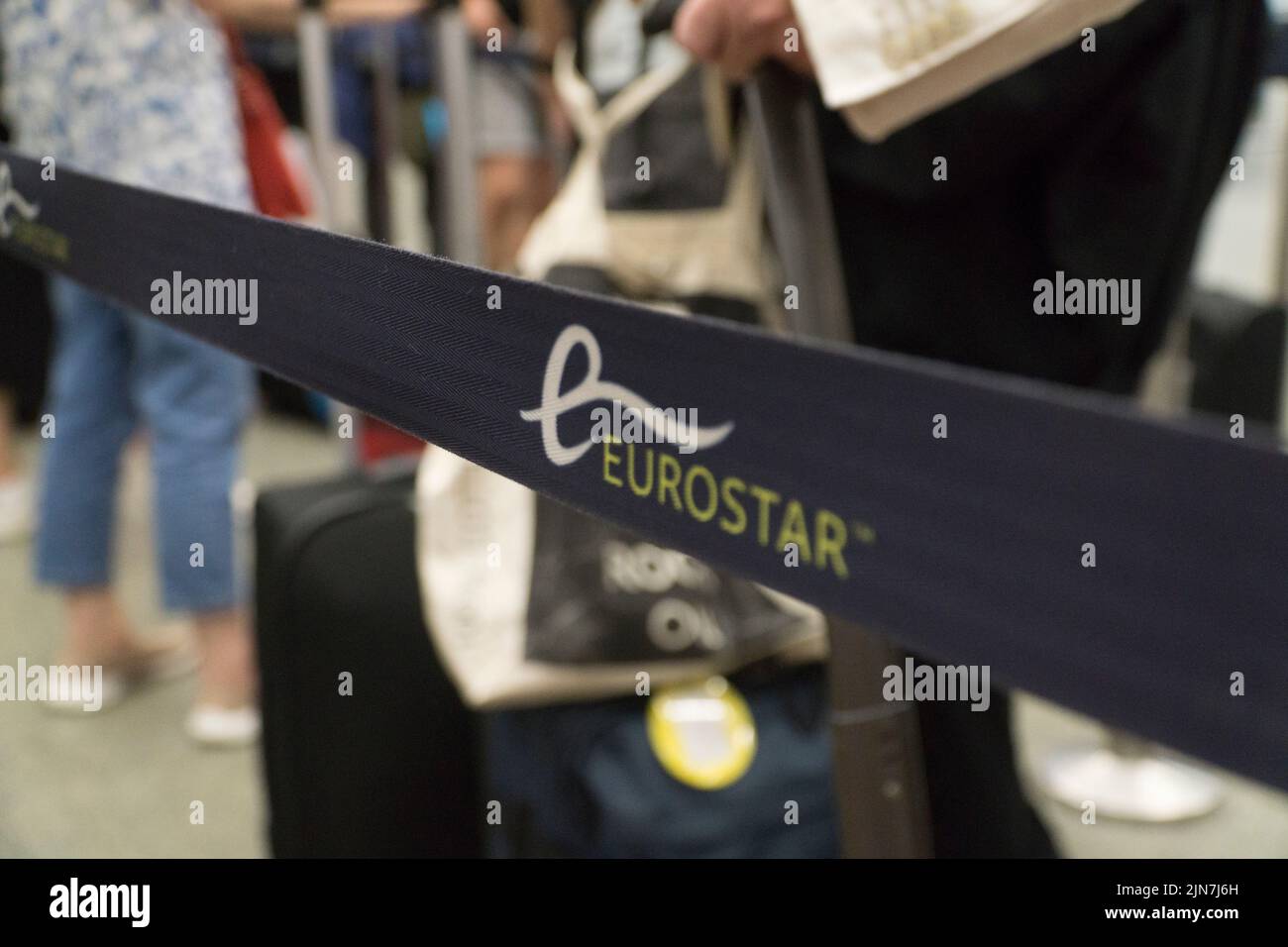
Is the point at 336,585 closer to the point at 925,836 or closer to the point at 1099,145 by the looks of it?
the point at 925,836

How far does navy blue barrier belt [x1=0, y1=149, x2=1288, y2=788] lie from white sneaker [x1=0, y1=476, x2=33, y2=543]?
208 centimetres

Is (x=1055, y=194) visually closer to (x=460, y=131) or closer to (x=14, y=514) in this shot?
(x=460, y=131)

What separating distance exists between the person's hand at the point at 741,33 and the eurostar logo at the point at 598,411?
0.24 m

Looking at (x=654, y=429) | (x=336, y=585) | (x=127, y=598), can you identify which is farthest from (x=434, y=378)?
(x=127, y=598)

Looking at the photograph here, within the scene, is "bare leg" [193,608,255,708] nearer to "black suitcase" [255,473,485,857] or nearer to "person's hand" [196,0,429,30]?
"black suitcase" [255,473,485,857]

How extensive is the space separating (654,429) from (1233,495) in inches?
7.8

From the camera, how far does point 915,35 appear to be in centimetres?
57

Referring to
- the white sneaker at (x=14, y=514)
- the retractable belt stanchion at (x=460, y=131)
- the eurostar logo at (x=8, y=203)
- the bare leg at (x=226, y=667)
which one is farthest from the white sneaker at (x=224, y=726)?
the white sneaker at (x=14, y=514)

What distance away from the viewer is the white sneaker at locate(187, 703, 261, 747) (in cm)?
164

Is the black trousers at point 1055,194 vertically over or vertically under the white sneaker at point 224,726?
over

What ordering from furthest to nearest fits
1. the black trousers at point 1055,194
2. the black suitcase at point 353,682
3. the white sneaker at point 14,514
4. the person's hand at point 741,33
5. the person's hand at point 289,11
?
the white sneaker at point 14,514, the person's hand at point 289,11, the black suitcase at point 353,682, the black trousers at point 1055,194, the person's hand at point 741,33

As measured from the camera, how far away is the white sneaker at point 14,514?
2371 mm

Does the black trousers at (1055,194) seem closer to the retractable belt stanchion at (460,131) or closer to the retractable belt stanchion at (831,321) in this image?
the retractable belt stanchion at (831,321)

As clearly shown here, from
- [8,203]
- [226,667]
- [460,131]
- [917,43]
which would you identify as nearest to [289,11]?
[460,131]
